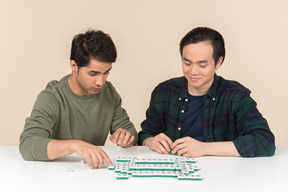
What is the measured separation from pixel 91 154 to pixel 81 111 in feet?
1.81

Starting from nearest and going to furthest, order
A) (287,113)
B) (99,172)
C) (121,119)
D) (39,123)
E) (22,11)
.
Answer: (99,172) → (39,123) → (121,119) → (22,11) → (287,113)

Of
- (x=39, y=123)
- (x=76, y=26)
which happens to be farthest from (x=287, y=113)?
(x=39, y=123)

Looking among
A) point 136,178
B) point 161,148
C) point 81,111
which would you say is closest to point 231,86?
point 161,148

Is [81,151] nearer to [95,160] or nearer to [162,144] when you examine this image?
[95,160]

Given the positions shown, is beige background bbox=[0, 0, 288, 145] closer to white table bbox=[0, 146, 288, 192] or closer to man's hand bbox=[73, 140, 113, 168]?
white table bbox=[0, 146, 288, 192]

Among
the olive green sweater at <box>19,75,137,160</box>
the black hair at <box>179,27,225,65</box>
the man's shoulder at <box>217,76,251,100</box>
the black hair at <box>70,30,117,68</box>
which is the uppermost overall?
the black hair at <box>179,27,225,65</box>

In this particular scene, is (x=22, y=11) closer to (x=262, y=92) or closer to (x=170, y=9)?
(x=170, y=9)

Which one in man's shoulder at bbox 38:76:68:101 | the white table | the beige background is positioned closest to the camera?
the white table

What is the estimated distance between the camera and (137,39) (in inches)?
146

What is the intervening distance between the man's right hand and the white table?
3 centimetres

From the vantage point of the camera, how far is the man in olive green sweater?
6.09 ft

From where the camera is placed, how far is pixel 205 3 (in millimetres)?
3676

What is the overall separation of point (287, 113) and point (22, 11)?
253 cm

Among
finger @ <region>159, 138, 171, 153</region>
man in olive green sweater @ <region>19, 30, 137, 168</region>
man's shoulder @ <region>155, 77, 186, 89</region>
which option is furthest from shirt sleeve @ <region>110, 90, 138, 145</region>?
finger @ <region>159, 138, 171, 153</region>
